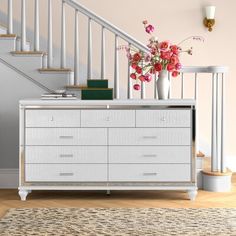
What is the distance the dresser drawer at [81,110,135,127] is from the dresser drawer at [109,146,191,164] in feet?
0.60

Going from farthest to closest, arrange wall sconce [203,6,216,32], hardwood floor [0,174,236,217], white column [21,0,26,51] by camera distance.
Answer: wall sconce [203,6,216,32], white column [21,0,26,51], hardwood floor [0,174,236,217]

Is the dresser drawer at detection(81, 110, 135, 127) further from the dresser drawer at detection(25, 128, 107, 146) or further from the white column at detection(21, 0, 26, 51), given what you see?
the white column at detection(21, 0, 26, 51)

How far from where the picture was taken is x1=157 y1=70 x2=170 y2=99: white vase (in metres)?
5.17

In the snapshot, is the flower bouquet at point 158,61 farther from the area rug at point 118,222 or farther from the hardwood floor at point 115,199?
the area rug at point 118,222

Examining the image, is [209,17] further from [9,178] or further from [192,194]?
[9,178]

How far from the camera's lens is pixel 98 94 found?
200 inches

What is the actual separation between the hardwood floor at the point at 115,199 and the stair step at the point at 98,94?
0.78 meters

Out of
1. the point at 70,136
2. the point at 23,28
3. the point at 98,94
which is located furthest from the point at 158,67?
the point at 23,28

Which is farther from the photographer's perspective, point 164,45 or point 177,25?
point 177,25

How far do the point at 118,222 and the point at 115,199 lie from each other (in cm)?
88

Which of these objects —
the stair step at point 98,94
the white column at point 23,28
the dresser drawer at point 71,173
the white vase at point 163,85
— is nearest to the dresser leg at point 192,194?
the dresser drawer at point 71,173

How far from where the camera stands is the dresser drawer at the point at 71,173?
500cm

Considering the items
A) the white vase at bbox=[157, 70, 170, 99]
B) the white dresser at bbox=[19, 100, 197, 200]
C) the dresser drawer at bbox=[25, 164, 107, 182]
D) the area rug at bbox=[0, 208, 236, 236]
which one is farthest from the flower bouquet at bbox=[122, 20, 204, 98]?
the area rug at bbox=[0, 208, 236, 236]

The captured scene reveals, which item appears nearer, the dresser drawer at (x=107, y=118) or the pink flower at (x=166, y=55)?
the dresser drawer at (x=107, y=118)
